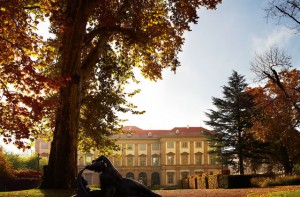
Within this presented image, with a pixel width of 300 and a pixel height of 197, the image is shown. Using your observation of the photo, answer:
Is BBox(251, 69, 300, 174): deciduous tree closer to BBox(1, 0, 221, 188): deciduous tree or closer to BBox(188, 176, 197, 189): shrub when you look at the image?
BBox(188, 176, 197, 189): shrub

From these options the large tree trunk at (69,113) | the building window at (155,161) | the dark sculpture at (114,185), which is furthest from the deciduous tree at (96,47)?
the building window at (155,161)

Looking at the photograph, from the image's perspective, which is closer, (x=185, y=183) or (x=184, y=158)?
(x=185, y=183)

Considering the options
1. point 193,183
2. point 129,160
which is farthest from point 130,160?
point 193,183

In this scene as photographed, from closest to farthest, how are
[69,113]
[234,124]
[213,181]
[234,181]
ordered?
[69,113] → [234,181] → [213,181] → [234,124]

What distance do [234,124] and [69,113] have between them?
115ft

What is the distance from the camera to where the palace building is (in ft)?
260

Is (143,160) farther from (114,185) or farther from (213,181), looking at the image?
(114,185)

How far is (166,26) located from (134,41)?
1926 millimetres

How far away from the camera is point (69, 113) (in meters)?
14.5

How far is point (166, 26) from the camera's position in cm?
1766

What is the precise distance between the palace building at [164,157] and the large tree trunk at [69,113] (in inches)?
2527

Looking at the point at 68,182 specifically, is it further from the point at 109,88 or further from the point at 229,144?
the point at 229,144

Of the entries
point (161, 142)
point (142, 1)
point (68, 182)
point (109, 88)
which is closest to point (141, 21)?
point (142, 1)

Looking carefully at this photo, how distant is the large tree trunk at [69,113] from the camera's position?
14039mm
